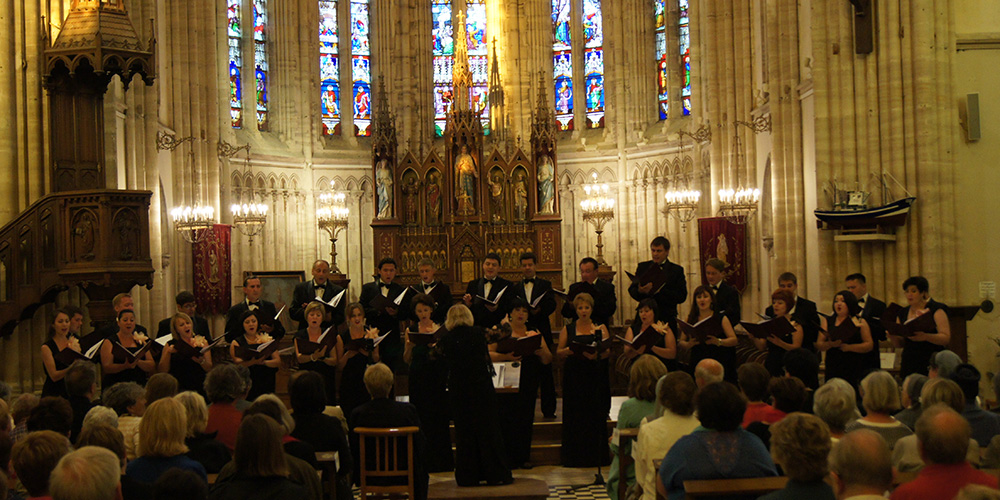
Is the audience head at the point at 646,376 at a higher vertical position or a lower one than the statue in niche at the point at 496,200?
lower

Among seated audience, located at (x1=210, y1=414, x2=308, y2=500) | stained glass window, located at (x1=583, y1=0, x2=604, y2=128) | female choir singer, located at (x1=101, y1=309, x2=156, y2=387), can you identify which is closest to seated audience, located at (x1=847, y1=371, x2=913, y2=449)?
seated audience, located at (x1=210, y1=414, x2=308, y2=500)

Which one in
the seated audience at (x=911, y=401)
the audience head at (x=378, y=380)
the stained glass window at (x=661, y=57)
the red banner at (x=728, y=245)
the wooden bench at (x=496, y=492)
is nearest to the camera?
the seated audience at (x=911, y=401)

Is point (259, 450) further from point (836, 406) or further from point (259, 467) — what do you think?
point (836, 406)

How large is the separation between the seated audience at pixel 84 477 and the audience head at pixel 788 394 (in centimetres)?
332

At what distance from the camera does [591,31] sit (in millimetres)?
22062

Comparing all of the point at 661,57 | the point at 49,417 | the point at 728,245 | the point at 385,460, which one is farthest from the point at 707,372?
the point at 661,57

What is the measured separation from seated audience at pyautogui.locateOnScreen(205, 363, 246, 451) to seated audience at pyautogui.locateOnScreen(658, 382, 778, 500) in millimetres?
2727

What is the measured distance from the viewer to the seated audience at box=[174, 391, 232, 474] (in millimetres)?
5402

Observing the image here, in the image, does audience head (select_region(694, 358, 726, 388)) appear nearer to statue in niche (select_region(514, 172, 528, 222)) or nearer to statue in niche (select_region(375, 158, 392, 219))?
statue in niche (select_region(514, 172, 528, 222))

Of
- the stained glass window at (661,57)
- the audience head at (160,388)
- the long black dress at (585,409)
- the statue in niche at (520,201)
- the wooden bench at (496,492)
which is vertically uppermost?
the stained glass window at (661,57)

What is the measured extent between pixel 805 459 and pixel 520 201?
15843 mm

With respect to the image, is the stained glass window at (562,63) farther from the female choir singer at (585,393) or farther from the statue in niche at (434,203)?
the female choir singer at (585,393)

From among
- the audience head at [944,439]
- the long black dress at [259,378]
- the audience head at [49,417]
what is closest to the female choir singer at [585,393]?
the long black dress at [259,378]

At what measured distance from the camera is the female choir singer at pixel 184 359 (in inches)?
341
